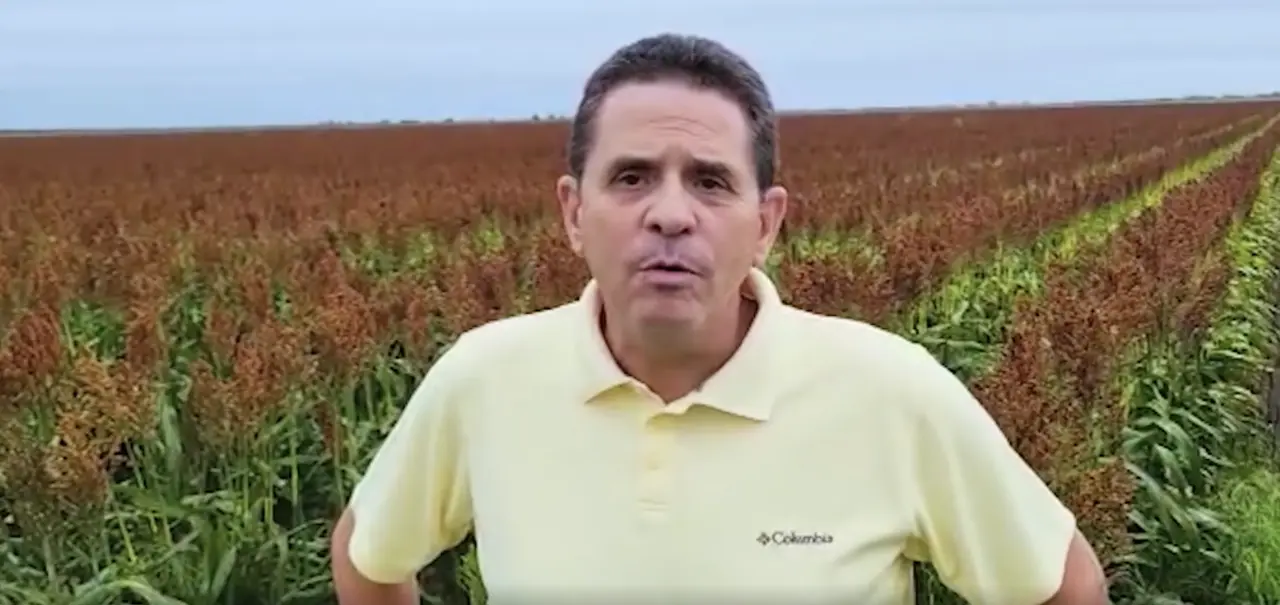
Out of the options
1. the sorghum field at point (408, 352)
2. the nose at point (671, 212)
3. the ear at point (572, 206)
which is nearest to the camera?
the nose at point (671, 212)

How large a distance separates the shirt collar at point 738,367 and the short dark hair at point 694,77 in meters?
0.13

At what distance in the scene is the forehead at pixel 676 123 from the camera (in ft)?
5.69

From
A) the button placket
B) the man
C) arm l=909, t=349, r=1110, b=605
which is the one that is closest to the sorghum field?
arm l=909, t=349, r=1110, b=605

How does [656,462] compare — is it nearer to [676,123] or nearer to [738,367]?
[738,367]

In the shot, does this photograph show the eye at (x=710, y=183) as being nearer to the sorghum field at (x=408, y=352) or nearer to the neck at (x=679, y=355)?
the neck at (x=679, y=355)

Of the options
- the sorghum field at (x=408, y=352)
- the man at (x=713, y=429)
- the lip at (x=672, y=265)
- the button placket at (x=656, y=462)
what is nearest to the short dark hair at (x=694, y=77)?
the man at (x=713, y=429)

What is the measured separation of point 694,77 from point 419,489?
1.84ft

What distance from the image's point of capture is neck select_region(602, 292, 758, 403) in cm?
180

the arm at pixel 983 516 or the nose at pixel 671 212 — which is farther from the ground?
the nose at pixel 671 212

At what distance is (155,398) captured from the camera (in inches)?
150

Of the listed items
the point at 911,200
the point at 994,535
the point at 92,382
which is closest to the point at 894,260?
the point at 92,382

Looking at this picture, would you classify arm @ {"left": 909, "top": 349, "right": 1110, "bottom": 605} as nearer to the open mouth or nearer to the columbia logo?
the columbia logo

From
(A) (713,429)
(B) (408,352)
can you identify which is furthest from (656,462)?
(B) (408,352)

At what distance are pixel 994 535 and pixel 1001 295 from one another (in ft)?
12.5
